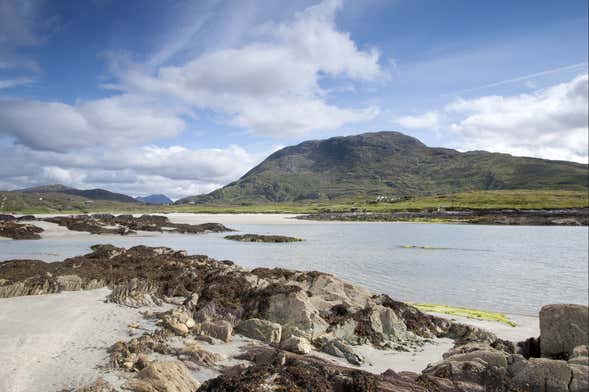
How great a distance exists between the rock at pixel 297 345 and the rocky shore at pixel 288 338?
0.05 m

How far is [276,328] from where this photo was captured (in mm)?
17203

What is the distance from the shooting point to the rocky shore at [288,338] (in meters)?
11.5

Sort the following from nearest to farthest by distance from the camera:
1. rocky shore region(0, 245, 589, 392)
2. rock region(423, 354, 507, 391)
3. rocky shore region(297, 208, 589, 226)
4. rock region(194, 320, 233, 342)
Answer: rocky shore region(0, 245, 589, 392), rock region(423, 354, 507, 391), rock region(194, 320, 233, 342), rocky shore region(297, 208, 589, 226)

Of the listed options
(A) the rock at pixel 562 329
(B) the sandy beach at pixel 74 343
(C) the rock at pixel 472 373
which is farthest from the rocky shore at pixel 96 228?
(A) the rock at pixel 562 329

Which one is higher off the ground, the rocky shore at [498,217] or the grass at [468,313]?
the rocky shore at [498,217]

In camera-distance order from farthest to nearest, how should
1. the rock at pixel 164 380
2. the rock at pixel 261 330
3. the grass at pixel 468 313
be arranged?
the grass at pixel 468 313 < the rock at pixel 261 330 < the rock at pixel 164 380

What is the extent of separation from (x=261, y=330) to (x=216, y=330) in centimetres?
184

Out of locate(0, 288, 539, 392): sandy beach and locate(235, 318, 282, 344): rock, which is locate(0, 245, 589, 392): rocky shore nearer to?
locate(235, 318, 282, 344): rock

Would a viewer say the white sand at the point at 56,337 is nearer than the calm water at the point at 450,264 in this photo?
Yes

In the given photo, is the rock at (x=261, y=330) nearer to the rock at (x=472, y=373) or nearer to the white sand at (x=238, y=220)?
the rock at (x=472, y=373)

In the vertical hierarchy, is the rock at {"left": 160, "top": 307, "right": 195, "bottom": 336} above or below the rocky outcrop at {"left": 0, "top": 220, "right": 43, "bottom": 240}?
below

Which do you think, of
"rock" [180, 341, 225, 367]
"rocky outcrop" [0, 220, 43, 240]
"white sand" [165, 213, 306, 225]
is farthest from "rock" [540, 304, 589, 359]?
"white sand" [165, 213, 306, 225]

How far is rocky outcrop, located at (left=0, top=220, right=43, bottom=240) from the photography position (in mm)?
67694

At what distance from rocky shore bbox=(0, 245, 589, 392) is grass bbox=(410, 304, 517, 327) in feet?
10.5
